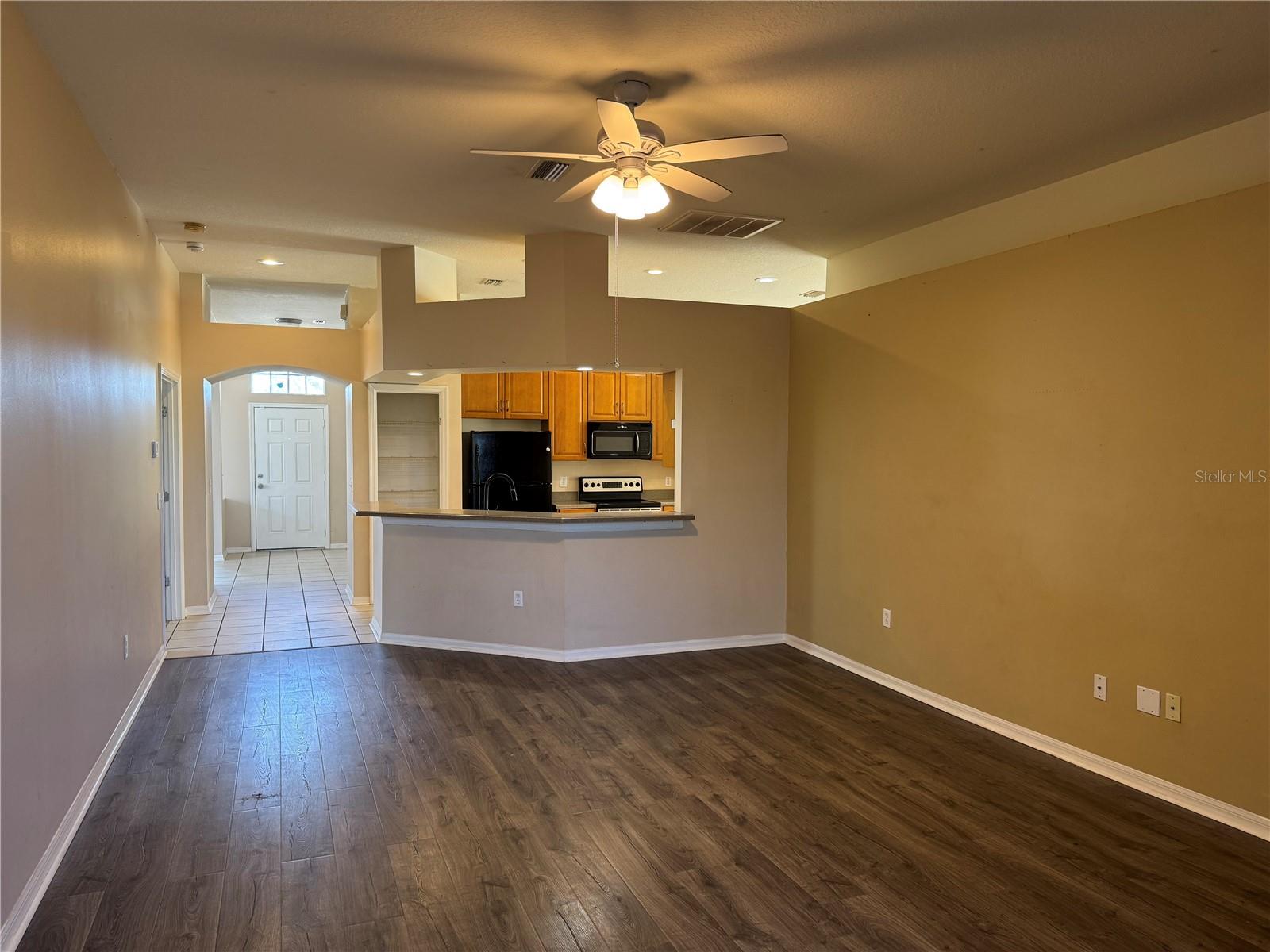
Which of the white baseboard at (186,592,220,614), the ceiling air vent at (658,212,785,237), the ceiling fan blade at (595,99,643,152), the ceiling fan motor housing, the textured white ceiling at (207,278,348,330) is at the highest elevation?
the textured white ceiling at (207,278,348,330)

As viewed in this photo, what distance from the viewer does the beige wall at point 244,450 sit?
9.55 meters

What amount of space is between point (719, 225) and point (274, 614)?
15.1ft

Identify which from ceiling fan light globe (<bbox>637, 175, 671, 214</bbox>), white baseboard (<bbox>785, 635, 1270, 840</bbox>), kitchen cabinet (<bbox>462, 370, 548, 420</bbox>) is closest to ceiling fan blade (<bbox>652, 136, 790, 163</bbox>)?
ceiling fan light globe (<bbox>637, 175, 671, 214</bbox>)

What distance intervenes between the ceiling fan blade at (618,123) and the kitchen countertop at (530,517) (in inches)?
101

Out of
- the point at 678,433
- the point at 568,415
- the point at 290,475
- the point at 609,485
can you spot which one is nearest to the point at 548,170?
the point at 678,433

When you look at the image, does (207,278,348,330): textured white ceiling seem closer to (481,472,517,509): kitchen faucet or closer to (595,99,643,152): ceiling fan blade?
(481,472,517,509): kitchen faucet

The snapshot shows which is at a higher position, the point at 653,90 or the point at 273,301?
the point at 273,301

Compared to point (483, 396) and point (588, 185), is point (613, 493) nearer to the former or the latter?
point (483, 396)

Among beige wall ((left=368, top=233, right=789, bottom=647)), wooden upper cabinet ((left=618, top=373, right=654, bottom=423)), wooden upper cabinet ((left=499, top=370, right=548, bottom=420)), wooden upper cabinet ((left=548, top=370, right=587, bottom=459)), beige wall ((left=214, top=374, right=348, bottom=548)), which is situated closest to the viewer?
beige wall ((left=368, top=233, right=789, bottom=647))

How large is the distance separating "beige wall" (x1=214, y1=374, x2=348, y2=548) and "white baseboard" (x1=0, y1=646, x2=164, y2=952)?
20.6 feet

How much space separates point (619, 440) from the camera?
716cm

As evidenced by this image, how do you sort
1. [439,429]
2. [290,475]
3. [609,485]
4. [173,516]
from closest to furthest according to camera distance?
[173,516]
[439,429]
[609,485]
[290,475]

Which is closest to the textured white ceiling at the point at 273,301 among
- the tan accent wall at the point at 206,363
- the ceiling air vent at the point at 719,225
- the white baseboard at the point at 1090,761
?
the tan accent wall at the point at 206,363

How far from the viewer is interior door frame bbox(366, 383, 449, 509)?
20.8 ft
